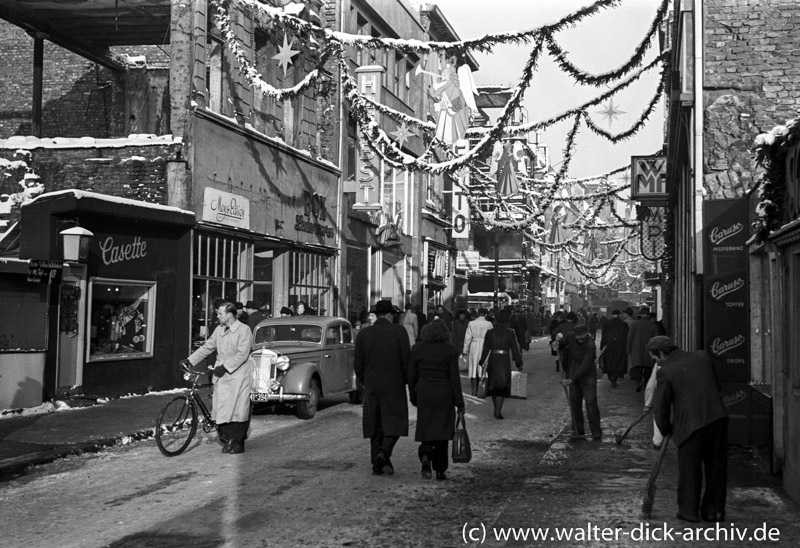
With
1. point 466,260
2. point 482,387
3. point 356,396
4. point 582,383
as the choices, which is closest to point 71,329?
point 356,396

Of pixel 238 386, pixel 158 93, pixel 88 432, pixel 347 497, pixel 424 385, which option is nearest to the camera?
pixel 347 497

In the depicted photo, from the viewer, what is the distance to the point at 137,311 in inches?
776

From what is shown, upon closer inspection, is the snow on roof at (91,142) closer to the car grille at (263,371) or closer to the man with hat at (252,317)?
the man with hat at (252,317)

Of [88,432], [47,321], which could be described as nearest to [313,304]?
[47,321]

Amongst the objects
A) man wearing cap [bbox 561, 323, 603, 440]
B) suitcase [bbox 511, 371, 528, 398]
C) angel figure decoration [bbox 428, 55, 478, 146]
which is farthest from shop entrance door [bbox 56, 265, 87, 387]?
angel figure decoration [bbox 428, 55, 478, 146]

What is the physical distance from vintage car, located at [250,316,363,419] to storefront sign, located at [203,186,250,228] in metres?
5.62

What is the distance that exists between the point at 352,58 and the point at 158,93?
29.2 ft

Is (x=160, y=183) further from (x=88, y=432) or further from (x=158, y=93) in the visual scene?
(x=88, y=432)

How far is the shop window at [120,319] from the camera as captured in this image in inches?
717

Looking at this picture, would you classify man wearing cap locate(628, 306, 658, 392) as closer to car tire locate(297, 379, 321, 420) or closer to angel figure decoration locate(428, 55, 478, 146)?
angel figure decoration locate(428, 55, 478, 146)

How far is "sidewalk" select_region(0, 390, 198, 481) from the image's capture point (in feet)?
36.4

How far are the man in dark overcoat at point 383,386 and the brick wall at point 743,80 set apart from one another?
9.22 meters

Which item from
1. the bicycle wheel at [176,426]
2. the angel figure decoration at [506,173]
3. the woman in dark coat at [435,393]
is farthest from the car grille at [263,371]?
the angel figure decoration at [506,173]

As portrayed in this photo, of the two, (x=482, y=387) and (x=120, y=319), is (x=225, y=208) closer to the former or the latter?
(x=120, y=319)
